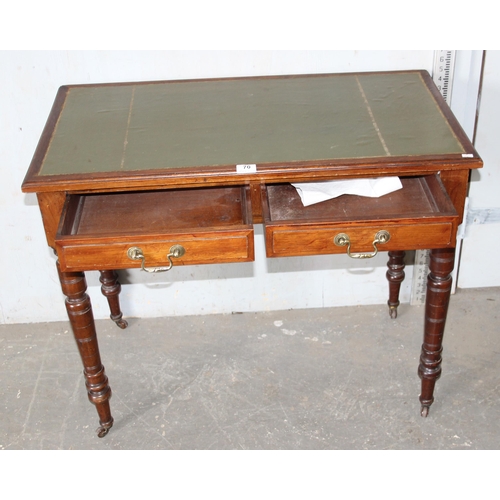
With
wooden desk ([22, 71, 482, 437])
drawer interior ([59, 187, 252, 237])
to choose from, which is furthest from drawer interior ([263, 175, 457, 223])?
drawer interior ([59, 187, 252, 237])

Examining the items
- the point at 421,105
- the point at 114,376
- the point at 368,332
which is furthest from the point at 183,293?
the point at 421,105

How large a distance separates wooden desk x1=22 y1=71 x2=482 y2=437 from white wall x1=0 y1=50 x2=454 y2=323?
8 centimetres

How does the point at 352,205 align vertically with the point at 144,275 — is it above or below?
above

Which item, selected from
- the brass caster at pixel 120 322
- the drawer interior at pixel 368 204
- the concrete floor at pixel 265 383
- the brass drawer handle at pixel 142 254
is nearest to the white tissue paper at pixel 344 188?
the drawer interior at pixel 368 204

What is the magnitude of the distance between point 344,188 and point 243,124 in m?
0.38

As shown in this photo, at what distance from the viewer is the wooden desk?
208cm

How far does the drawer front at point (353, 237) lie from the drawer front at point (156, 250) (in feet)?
0.29

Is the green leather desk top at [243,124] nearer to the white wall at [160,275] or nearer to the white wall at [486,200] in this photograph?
the white wall at [160,275]

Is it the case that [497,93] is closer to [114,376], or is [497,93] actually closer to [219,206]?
[219,206]

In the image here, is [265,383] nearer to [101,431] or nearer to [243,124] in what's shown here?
[101,431]

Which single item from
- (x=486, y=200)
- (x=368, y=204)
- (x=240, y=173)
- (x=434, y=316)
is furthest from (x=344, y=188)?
(x=486, y=200)

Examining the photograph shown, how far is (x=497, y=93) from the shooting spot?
2.71 m

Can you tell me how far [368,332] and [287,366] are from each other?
39 cm

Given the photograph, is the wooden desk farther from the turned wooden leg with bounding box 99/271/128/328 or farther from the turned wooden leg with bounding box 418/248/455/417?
the turned wooden leg with bounding box 99/271/128/328
